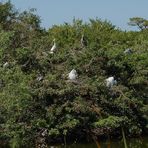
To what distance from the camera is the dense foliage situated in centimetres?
1394

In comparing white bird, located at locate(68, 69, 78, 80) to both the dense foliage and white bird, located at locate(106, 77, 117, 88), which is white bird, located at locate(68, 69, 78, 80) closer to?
the dense foliage

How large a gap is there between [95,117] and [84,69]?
142 centimetres

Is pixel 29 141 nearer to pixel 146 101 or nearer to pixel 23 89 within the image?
pixel 23 89

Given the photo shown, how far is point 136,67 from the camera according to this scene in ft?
53.8

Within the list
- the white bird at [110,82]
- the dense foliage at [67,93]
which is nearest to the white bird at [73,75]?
the dense foliage at [67,93]

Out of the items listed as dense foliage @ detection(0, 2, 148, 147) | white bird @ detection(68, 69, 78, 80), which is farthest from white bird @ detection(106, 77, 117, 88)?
white bird @ detection(68, 69, 78, 80)

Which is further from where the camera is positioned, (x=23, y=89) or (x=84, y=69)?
(x=84, y=69)

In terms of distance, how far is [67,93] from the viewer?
563 inches

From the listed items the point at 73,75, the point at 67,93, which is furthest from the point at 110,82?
the point at 67,93

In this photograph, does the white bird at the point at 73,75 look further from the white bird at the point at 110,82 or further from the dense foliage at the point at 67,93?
the white bird at the point at 110,82

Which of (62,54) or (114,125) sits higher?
(62,54)

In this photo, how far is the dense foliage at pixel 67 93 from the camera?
13938mm

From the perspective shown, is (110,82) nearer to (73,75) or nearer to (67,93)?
(73,75)

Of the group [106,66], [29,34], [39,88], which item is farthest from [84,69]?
[29,34]
